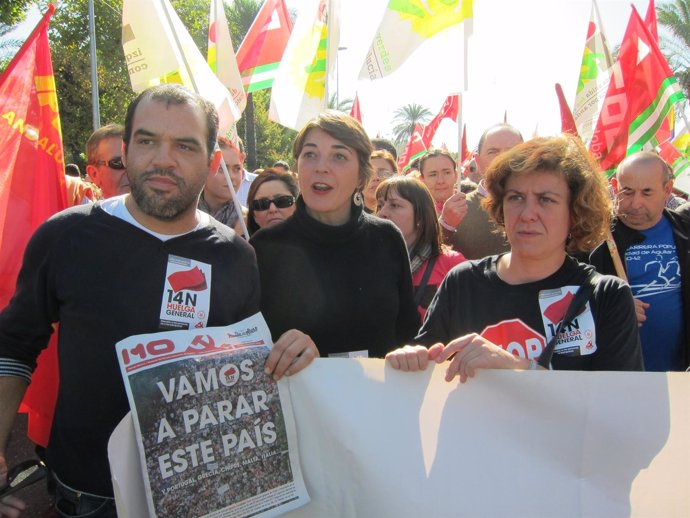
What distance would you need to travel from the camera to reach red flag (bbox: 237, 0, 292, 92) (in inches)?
270

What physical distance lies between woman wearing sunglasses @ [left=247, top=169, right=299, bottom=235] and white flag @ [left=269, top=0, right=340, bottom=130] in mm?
2710

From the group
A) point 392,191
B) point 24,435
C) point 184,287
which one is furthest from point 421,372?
point 24,435

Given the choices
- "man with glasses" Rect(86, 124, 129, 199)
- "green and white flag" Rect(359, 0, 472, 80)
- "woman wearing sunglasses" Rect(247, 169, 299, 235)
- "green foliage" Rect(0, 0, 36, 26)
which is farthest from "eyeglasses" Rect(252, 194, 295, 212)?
"green foliage" Rect(0, 0, 36, 26)

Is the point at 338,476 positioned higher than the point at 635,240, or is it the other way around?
the point at 635,240

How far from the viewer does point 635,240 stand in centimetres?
Answer: 317

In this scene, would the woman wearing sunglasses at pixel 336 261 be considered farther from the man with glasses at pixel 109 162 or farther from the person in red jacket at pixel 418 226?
the man with glasses at pixel 109 162

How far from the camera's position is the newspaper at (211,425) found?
1467mm

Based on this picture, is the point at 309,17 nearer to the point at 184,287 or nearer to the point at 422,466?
the point at 184,287

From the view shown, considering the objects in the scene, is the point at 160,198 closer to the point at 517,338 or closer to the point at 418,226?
the point at 517,338

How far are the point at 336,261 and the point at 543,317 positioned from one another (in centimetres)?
89

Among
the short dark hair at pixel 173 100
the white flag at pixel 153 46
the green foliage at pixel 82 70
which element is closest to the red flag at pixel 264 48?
the white flag at pixel 153 46

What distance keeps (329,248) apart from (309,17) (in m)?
4.52

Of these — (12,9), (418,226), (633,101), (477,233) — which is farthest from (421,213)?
(12,9)

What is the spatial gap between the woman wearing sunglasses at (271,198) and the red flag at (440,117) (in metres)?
6.76
